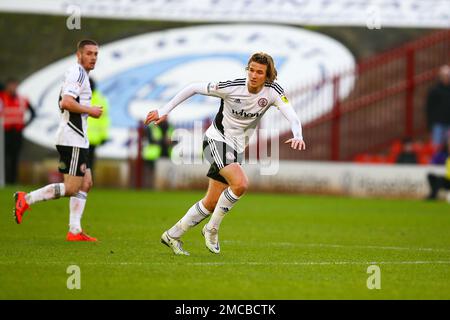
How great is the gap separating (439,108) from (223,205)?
1431cm

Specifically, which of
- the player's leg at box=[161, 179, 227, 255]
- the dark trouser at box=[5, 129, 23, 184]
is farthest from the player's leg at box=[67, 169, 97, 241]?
Result: the dark trouser at box=[5, 129, 23, 184]

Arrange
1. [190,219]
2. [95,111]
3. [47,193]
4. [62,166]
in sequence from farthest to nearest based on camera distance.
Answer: [62,166], [47,193], [95,111], [190,219]

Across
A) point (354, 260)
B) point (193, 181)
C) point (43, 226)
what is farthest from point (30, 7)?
point (354, 260)

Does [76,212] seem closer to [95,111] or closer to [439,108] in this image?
[95,111]

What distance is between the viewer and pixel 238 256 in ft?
35.8

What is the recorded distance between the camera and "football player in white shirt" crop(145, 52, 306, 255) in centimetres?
1071

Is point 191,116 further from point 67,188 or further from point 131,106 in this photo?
point 67,188

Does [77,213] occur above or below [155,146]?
below

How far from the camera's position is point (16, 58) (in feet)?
102

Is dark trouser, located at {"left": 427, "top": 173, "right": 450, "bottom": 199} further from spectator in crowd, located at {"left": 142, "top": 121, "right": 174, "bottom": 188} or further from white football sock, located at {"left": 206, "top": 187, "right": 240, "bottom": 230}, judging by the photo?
white football sock, located at {"left": 206, "top": 187, "right": 240, "bottom": 230}

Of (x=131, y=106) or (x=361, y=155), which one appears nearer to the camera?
(x=361, y=155)

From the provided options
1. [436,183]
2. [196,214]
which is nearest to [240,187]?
[196,214]

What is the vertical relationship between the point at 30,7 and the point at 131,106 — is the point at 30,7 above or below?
above
